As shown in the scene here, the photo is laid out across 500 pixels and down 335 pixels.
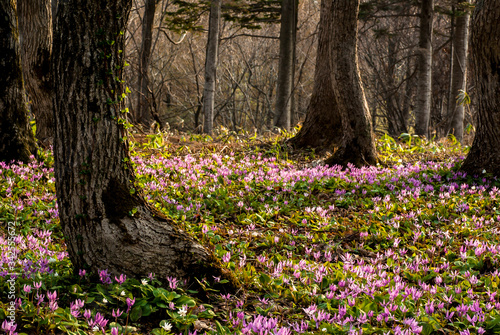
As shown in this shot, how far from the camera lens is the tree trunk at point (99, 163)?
311 cm

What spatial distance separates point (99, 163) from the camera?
3.29 metres

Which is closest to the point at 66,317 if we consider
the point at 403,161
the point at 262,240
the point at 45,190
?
the point at 262,240

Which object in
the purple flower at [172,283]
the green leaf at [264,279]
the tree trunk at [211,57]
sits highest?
the tree trunk at [211,57]

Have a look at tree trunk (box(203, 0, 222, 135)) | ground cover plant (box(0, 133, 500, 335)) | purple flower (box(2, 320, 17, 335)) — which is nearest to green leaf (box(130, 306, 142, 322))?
ground cover plant (box(0, 133, 500, 335))

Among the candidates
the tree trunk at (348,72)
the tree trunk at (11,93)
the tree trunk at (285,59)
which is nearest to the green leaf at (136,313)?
the tree trunk at (11,93)

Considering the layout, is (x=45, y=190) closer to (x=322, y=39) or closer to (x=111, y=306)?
(x=111, y=306)

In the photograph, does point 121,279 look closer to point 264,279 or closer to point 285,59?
point 264,279

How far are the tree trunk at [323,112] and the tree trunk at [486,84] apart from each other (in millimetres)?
2799

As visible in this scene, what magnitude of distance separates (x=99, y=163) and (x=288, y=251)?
2263 mm

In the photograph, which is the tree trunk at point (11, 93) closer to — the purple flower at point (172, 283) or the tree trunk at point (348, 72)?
the purple flower at point (172, 283)

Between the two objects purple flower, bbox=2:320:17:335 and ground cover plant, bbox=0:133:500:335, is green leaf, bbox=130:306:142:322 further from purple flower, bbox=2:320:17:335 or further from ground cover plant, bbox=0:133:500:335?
purple flower, bbox=2:320:17:335

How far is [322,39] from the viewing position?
9.52m

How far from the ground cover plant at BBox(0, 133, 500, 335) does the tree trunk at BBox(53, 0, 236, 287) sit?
0.18 metres

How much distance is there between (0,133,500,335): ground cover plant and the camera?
2980mm
